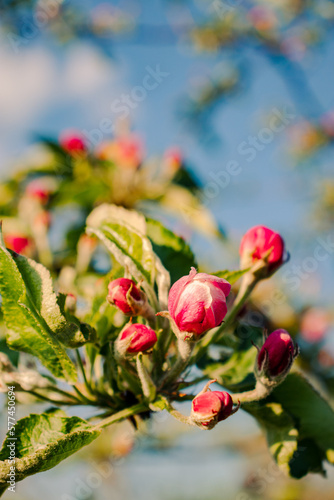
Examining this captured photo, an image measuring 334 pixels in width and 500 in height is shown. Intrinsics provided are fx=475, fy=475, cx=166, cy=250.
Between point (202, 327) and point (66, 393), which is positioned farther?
point (66, 393)

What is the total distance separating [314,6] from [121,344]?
3.93 metres

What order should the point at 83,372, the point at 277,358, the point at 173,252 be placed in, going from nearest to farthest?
the point at 277,358 → the point at 83,372 → the point at 173,252


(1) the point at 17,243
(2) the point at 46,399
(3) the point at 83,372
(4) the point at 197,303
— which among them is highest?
(4) the point at 197,303

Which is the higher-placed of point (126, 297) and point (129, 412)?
point (126, 297)

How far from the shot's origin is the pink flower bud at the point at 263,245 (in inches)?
41.0

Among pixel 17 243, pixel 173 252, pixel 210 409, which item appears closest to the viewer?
pixel 210 409

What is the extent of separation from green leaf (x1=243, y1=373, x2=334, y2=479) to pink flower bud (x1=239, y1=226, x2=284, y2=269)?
258 millimetres

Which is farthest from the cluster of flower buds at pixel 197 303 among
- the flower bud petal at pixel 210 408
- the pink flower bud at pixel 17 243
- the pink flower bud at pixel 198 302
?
the pink flower bud at pixel 17 243

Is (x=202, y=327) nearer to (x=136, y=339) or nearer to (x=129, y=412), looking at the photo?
(x=136, y=339)

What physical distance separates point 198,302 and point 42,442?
1.23ft

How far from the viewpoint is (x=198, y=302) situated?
748 millimetres

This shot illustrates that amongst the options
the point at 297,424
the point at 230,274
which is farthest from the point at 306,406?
the point at 230,274

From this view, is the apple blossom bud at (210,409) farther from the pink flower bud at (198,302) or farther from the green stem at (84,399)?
the green stem at (84,399)

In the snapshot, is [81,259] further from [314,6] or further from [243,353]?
[314,6]
